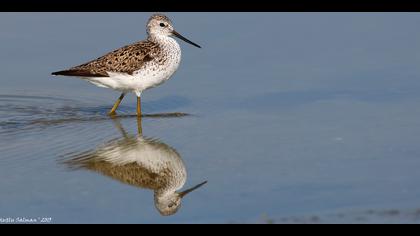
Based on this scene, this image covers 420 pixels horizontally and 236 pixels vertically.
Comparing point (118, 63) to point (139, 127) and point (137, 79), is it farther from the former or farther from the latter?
point (139, 127)

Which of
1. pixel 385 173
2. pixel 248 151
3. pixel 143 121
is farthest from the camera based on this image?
pixel 143 121

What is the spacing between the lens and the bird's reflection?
1030 cm

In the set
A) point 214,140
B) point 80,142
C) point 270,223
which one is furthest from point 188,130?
point 270,223

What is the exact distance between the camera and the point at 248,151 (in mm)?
11820

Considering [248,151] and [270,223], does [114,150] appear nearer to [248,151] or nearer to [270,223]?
[248,151]

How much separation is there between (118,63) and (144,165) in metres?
3.47

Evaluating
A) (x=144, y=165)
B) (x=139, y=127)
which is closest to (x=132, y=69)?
(x=139, y=127)

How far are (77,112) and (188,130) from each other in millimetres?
2102

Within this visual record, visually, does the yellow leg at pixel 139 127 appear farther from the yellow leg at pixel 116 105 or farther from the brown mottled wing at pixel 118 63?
the brown mottled wing at pixel 118 63

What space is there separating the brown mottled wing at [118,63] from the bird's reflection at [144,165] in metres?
1.95

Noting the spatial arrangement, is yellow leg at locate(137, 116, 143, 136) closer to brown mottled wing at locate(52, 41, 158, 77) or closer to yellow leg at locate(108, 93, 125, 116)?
yellow leg at locate(108, 93, 125, 116)

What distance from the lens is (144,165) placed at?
1138 cm

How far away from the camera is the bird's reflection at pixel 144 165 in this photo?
33.8ft

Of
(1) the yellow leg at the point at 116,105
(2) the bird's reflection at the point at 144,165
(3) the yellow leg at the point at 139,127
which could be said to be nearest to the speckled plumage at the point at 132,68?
(1) the yellow leg at the point at 116,105
